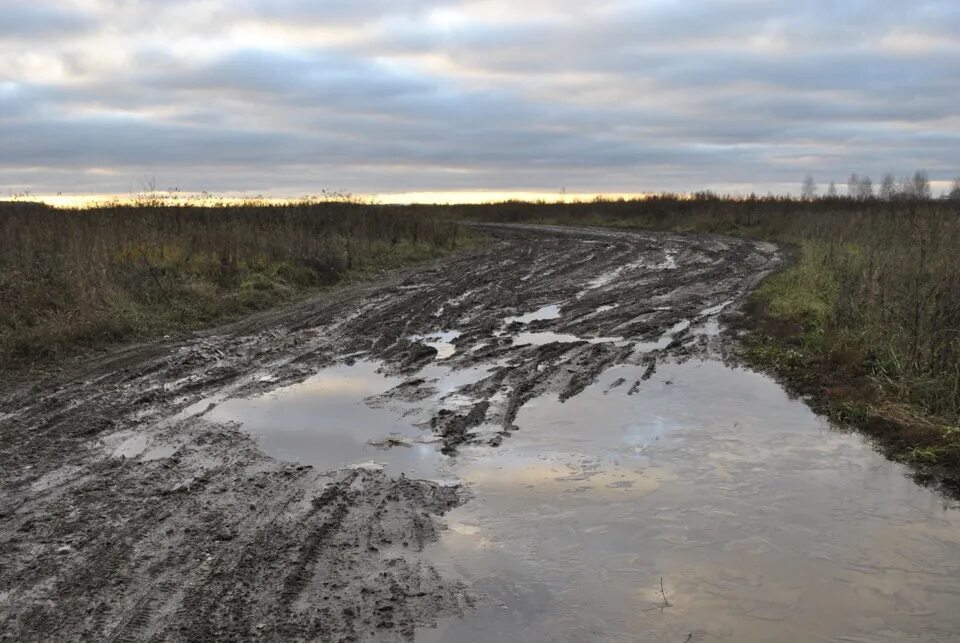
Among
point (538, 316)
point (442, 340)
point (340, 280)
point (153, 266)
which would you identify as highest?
point (153, 266)

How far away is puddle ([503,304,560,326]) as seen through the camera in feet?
36.0

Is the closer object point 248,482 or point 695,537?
point 695,537

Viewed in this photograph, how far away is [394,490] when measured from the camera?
479cm

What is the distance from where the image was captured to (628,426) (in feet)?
20.5

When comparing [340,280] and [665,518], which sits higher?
[340,280]

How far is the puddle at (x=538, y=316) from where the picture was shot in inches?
432

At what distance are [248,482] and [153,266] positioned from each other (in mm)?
9054

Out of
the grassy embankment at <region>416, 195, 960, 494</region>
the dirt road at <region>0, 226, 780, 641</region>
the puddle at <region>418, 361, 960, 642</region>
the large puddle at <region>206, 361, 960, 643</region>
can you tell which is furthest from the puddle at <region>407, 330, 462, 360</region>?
the grassy embankment at <region>416, 195, 960, 494</region>

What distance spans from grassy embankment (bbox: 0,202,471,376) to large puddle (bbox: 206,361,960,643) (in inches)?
152

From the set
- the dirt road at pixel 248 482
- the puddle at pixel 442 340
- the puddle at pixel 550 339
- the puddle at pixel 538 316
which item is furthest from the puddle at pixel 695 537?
the puddle at pixel 538 316

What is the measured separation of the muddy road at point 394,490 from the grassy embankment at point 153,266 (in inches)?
43.3

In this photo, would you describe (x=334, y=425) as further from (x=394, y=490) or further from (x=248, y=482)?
(x=394, y=490)

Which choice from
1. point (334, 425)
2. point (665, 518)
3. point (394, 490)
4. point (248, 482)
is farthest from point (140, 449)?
point (665, 518)

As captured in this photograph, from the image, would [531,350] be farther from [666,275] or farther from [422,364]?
[666,275]
